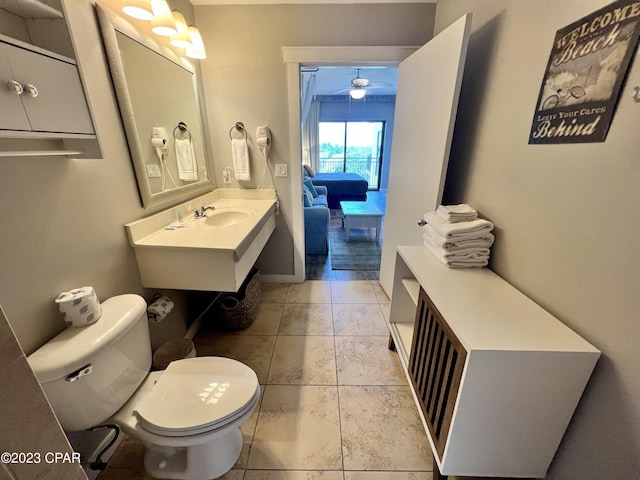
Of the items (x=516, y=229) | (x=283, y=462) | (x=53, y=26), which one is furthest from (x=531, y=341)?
(x=53, y=26)

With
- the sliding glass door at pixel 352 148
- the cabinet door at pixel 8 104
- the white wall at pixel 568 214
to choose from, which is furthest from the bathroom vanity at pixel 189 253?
the sliding glass door at pixel 352 148

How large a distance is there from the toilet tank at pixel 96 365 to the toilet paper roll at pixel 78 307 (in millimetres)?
23

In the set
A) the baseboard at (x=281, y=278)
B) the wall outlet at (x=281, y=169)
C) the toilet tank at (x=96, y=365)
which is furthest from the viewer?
the baseboard at (x=281, y=278)

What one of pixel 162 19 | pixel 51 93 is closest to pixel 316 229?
pixel 162 19

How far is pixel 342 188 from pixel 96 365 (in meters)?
4.71

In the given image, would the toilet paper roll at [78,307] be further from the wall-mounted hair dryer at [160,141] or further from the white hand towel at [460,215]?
the white hand towel at [460,215]

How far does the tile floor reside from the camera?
3.79 feet

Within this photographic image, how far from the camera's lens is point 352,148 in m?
7.44

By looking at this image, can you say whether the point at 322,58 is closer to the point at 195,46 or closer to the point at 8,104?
the point at 195,46

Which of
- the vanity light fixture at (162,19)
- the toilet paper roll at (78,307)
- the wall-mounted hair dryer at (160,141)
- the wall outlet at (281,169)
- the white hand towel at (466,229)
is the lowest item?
the toilet paper roll at (78,307)

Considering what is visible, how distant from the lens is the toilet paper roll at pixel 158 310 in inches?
54.0

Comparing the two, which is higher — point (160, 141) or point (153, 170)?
point (160, 141)

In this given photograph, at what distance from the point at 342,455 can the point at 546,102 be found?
1681 mm

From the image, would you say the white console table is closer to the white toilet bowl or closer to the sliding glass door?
the white toilet bowl
